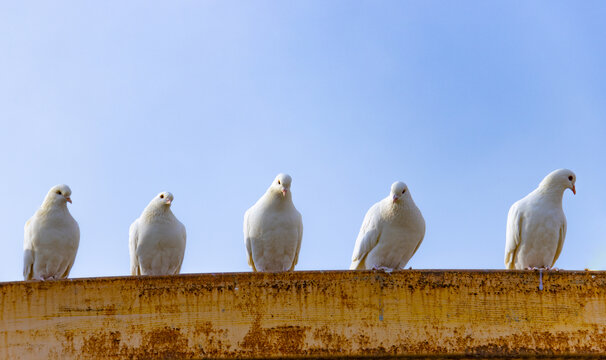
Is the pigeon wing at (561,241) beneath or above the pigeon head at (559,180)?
beneath

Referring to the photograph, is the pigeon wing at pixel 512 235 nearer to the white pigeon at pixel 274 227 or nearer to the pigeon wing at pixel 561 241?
the pigeon wing at pixel 561 241

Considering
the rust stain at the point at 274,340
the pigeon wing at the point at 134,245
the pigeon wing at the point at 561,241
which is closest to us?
the rust stain at the point at 274,340

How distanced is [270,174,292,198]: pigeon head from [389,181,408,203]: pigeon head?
156 centimetres

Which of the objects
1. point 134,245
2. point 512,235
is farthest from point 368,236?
point 134,245

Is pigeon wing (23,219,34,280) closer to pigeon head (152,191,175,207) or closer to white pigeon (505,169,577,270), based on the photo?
pigeon head (152,191,175,207)

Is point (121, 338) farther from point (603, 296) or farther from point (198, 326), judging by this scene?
point (603, 296)

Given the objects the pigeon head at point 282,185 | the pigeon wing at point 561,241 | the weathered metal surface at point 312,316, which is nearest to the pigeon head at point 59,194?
the pigeon head at point 282,185

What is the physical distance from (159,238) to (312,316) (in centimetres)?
478

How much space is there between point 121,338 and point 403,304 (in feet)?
→ 9.83

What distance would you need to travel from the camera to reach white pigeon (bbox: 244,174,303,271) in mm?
13148

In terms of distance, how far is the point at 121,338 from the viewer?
9.13m

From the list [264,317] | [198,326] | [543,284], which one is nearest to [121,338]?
[198,326]

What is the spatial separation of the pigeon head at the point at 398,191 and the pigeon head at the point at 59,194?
492 centimetres

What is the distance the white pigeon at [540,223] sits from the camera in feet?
43.3
